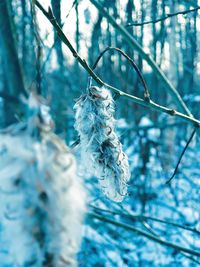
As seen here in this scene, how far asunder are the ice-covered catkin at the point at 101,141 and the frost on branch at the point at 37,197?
23.1 inches

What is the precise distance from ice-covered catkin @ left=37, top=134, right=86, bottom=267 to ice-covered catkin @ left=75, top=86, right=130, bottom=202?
0.57 m

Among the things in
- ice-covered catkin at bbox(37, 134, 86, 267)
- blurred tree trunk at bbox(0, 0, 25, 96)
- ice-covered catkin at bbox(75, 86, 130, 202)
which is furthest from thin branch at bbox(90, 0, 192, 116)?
blurred tree trunk at bbox(0, 0, 25, 96)

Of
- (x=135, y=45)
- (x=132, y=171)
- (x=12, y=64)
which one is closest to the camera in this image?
(x=135, y=45)

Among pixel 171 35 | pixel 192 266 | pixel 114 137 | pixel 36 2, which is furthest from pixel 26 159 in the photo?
pixel 171 35

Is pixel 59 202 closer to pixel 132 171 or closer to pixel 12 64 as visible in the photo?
pixel 12 64

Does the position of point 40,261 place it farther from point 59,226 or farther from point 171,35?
point 171,35

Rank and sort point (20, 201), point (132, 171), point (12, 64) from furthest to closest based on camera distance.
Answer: point (132, 171) < point (12, 64) < point (20, 201)

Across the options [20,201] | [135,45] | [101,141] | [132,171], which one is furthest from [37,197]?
[132,171]

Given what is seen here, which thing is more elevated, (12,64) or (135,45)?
(135,45)

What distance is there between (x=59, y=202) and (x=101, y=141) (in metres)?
0.64

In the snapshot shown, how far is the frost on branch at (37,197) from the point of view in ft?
3.27

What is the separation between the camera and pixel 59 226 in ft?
3.33

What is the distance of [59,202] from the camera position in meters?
1.03

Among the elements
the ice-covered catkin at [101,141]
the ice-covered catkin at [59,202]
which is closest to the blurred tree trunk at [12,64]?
the ice-covered catkin at [101,141]
